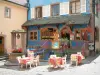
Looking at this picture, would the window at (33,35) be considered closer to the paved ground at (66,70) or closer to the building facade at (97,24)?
the building facade at (97,24)

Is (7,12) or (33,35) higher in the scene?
(7,12)

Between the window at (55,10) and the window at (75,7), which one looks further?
the window at (55,10)

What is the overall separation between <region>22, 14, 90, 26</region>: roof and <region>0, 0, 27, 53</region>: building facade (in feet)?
4.44

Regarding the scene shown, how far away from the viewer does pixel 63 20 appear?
23.5 m

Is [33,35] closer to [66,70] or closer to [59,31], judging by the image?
[59,31]

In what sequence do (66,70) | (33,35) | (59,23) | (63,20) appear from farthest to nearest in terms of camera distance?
(33,35) < (59,23) < (63,20) < (66,70)

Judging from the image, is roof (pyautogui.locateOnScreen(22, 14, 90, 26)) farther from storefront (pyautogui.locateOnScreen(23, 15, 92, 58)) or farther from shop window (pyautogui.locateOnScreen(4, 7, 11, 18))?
shop window (pyautogui.locateOnScreen(4, 7, 11, 18))

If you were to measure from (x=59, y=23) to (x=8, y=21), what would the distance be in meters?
5.47

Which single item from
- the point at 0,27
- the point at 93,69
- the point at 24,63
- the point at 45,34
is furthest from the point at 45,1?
the point at 93,69

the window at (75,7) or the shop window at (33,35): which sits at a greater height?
the window at (75,7)

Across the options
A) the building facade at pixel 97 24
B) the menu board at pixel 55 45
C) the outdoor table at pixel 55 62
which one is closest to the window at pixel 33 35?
the menu board at pixel 55 45

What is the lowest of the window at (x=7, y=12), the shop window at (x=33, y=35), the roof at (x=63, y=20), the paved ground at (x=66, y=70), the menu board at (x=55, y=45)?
the paved ground at (x=66, y=70)

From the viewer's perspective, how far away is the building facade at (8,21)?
23.8 m

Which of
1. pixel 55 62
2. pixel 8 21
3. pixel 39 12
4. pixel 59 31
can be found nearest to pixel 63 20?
pixel 59 31
